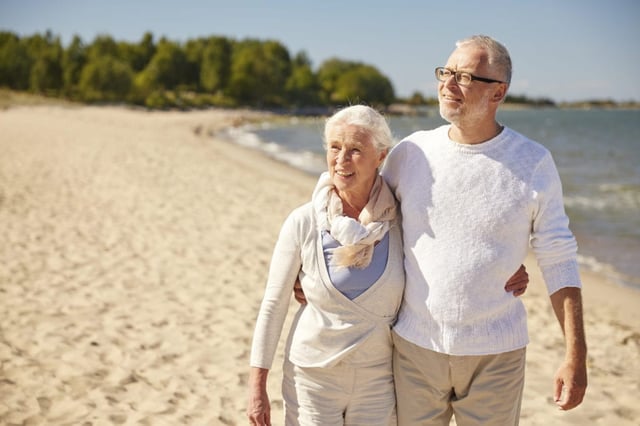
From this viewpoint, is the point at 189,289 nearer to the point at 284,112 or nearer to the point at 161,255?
the point at 161,255

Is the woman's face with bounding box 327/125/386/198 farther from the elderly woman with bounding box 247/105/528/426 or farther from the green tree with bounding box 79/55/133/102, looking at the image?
the green tree with bounding box 79/55/133/102

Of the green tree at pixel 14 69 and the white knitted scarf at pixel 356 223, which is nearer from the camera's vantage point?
the white knitted scarf at pixel 356 223

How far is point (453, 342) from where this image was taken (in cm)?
201

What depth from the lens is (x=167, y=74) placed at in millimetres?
84312

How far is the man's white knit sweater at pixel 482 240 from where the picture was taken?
1949 millimetres

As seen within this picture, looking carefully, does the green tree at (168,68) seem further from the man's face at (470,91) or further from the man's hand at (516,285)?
the man's hand at (516,285)

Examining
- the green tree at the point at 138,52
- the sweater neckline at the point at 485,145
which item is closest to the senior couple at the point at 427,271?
the sweater neckline at the point at 485,145

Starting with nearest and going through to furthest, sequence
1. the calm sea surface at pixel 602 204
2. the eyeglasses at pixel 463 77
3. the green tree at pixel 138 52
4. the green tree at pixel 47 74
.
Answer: the eyeglasses at pixel 463 77 < the calm sea surface at pixel 602 204 < the green tree at pixel 47 74 < the green tree at pixel 138 52

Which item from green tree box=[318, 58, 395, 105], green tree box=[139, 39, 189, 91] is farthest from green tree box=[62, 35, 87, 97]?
green tree box=[318, 58, 395, 105]

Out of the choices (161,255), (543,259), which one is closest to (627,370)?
(543,259)

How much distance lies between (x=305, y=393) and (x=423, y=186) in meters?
0.97

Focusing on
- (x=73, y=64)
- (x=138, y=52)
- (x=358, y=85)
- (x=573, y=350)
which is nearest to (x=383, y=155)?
(x=573, y=350)

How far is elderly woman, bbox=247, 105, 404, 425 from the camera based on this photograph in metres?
2.11

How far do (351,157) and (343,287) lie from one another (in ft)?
1.69
